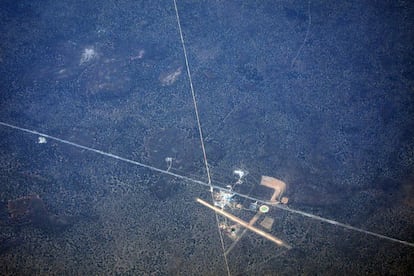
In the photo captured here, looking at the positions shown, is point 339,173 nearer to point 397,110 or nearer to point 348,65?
point 397,110

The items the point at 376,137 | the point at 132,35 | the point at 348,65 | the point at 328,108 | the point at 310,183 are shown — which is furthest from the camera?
the point at 132,35

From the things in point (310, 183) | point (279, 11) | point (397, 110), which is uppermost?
point (279, 11)

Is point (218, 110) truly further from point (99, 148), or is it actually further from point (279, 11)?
point (279, 11)

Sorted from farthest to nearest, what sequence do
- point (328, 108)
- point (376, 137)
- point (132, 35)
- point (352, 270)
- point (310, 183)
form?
point (132, 35), point (328, 108), point (376, 137), point (310, 183), point (352, 270)

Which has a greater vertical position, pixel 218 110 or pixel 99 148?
pixel 218 110

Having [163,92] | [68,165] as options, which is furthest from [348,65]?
[68,165]

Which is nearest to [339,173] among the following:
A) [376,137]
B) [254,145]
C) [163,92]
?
[376,137]

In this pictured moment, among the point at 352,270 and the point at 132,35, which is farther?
the point at 132,35

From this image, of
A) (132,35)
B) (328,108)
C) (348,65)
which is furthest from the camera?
(132,35)

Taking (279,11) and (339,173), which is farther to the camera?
(279,11)
